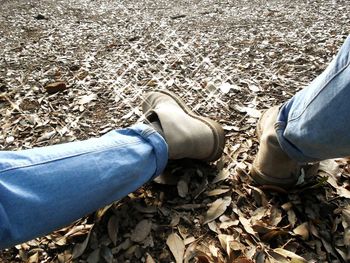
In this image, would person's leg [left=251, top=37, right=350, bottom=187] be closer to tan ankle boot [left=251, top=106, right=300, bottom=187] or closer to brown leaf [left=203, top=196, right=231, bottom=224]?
tan ankle boot [left=251, top=106, right=300, bottom=187]

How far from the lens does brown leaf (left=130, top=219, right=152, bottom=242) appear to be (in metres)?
1.19

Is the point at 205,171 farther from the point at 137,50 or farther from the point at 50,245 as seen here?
the point at 137,50

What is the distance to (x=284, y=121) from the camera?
3.90ft

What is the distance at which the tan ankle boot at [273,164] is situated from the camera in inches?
48.2

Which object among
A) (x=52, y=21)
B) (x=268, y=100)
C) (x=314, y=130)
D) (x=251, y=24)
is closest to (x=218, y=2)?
(x=251, y=24)

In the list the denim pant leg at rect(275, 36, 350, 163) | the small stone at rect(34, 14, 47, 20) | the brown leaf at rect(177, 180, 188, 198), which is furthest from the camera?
the small stone at rect(34, 14, 47, 20)

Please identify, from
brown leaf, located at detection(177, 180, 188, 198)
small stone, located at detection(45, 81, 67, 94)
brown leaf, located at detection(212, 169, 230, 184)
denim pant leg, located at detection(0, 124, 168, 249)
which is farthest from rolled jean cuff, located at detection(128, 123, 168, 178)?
small stone, located at detection(45, 81, 67, 94)

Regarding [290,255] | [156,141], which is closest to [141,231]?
[156,141]

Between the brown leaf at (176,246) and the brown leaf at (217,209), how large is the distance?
0.11 m

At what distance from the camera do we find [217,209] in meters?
1.26

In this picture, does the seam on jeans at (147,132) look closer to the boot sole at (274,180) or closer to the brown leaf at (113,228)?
the brown leaf at (113,228)

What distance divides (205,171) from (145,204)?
274mm

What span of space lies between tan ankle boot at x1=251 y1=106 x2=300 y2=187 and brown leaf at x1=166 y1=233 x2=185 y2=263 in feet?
1.20

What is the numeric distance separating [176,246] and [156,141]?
344 millimetres
